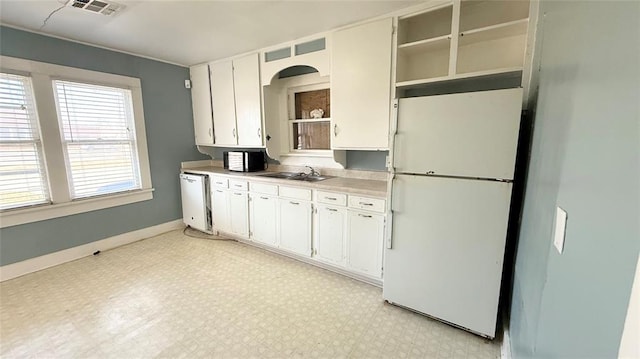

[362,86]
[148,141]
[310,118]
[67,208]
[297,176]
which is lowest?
[67,208]

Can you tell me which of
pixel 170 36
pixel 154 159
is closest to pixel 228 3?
pixel 170 36

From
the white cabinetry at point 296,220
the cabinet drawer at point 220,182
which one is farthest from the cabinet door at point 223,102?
the white cabinetry at point 296,220

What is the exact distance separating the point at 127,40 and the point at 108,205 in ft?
6.46

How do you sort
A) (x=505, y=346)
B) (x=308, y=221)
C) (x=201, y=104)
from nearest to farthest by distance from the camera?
(x=505, y=346)
(x=308, y=221)
(x=201, y=104)

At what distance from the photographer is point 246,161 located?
3570mm

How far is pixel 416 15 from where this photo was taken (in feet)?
7.27

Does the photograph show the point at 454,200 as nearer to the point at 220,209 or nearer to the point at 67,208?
the point at 220,209

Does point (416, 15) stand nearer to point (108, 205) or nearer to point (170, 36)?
point (170, 36)

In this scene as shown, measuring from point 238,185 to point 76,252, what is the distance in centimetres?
197

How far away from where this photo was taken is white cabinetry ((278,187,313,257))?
2771mm

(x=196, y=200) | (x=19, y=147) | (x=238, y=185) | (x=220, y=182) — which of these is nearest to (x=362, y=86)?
(x=238, y=185)

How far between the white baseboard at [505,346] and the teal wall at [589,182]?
621 millimetres

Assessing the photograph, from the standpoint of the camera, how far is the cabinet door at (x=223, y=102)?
11.6ft

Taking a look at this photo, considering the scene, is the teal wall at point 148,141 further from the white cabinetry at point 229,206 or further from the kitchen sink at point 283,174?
the kitchen sink at point 283,174
